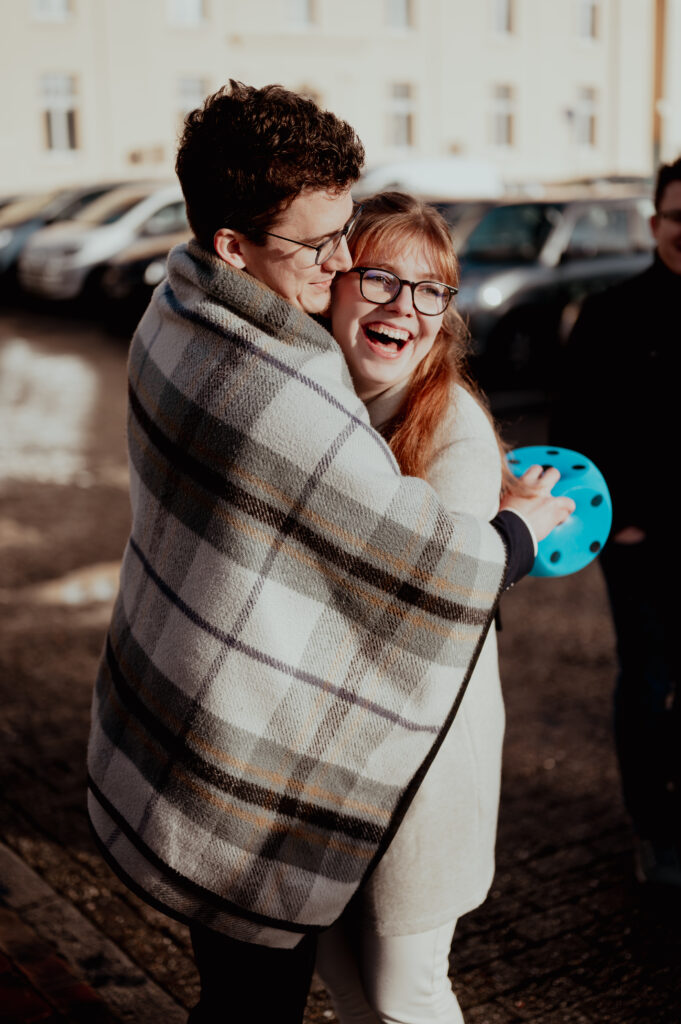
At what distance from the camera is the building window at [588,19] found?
36.2 meters

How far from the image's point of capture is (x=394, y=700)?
1.80m

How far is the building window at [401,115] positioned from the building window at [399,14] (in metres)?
1.65

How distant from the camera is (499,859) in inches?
140

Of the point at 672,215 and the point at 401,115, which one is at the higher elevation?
the point at 401,115

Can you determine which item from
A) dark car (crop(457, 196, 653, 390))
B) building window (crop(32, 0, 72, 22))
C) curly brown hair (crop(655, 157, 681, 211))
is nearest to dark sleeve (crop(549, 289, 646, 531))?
curly brown hair (crop(655, 157, 681, 211))

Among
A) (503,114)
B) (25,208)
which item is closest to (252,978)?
(25,208)

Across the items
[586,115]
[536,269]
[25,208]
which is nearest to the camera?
[536,269]

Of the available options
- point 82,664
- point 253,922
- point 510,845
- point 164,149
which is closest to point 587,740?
point 510,845

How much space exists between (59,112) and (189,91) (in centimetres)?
372

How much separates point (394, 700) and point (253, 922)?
45cm

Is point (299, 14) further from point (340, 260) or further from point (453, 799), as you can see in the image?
point (453, 799)

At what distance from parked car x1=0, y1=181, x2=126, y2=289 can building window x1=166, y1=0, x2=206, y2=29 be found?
534 inches

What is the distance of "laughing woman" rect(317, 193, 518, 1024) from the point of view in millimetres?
1998

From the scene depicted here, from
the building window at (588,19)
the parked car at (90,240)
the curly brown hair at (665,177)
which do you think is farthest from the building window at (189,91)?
the curly brown hair at (665,177)
